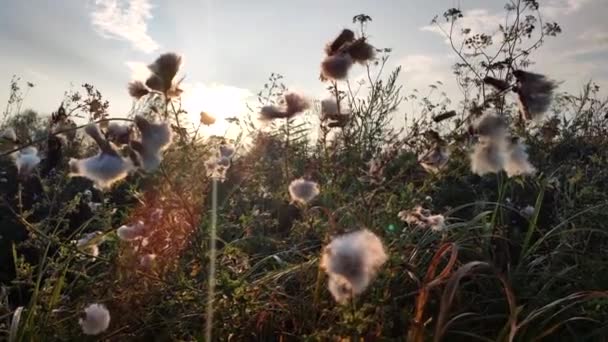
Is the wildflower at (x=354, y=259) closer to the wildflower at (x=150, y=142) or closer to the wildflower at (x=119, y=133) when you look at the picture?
the wildflower at (x=150, y=142)

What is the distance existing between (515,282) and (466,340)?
40 cm

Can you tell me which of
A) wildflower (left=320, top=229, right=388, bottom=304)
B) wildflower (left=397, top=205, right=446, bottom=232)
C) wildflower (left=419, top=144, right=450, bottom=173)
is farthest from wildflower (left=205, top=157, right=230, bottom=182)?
wildflower (left=320, top=229, right=388, bottom=304)

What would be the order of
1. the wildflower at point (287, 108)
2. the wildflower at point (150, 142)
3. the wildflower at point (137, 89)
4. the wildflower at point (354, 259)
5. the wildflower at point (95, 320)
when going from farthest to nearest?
the wildflower at point (287, 108), the wildflower at point (95, 320), the wildflower at point (137, 89), the wildflower at point (150, 142), the wildflower at point (354, 259)

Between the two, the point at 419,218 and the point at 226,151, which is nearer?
the point at 419,218

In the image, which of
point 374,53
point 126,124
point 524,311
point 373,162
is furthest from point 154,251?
point 524,311

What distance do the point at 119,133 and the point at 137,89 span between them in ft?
0.55

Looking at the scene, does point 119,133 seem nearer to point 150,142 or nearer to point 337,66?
point 150,142

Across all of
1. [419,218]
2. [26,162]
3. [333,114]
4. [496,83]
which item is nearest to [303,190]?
[333,114]

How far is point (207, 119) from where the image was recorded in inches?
99.5

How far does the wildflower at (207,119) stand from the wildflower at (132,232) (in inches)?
19.6

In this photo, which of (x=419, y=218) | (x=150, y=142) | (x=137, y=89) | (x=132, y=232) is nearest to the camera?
(x=150, y=142)

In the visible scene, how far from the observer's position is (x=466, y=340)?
218 centimetres

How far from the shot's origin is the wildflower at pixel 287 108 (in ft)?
7.11

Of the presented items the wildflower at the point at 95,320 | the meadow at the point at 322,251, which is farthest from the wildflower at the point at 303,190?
the wildflower at the point at 95,320
